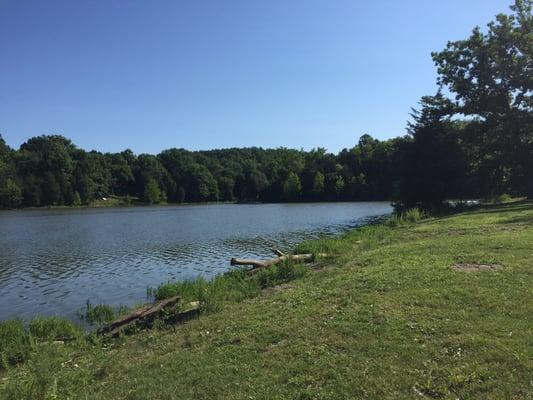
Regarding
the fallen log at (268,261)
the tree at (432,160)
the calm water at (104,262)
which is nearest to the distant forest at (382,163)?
the tree at (432,160)

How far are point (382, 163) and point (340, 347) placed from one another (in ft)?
392

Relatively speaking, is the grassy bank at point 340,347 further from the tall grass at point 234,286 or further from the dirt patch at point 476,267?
the tall grass at point 234,286

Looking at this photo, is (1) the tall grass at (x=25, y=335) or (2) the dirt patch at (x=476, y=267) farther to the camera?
(2) the dirt patch at (x=476, y=267)

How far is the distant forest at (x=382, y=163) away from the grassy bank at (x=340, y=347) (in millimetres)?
30757

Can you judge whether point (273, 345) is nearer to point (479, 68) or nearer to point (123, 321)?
point (123, 321)

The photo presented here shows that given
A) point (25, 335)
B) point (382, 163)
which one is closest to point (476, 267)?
point (25, 335)

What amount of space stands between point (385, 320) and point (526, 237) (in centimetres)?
908

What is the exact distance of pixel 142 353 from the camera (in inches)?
350

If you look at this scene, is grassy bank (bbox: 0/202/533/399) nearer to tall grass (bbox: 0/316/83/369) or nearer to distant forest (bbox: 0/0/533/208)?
tall grass (bbox: 0/316/83/369)

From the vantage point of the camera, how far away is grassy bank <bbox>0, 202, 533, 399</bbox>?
5863 millimetres

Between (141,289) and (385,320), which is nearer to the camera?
(385,320)

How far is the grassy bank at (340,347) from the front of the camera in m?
5.86

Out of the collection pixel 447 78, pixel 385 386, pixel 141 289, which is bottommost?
pixel 141 289

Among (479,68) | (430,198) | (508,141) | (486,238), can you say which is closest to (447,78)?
(479,68)
